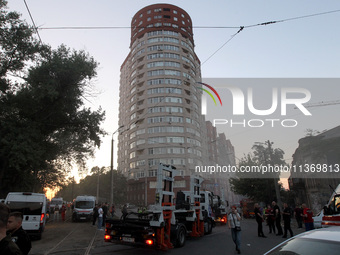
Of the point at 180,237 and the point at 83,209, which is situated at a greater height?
the point at 180,237

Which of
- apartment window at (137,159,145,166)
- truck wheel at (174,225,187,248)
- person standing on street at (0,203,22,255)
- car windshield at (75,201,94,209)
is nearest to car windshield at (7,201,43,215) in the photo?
truck wheel at (174,225,187,248)

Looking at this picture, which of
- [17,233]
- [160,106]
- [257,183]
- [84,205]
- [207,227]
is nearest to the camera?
[17,233]

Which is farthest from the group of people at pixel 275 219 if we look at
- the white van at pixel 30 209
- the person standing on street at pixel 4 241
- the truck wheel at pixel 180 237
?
the white van at pixel 30 209

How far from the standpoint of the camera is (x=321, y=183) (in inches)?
1321

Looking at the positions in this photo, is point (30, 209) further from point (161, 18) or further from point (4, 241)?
point (161, 18)

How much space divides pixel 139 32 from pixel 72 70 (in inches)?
2154

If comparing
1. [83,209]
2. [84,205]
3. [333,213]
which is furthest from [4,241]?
[84,205]

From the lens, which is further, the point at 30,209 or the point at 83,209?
the point at 83,209

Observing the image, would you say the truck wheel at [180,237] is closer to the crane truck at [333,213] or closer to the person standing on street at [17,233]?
the crane truck at [333,213]

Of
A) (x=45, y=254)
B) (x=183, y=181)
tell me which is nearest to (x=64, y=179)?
(x=183, y=181)

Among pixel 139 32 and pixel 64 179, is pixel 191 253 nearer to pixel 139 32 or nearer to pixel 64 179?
pixel 64 179

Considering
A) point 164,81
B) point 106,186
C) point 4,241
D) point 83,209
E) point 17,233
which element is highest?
point 164,81

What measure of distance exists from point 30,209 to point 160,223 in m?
7.38

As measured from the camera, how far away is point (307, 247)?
284 centimetres
